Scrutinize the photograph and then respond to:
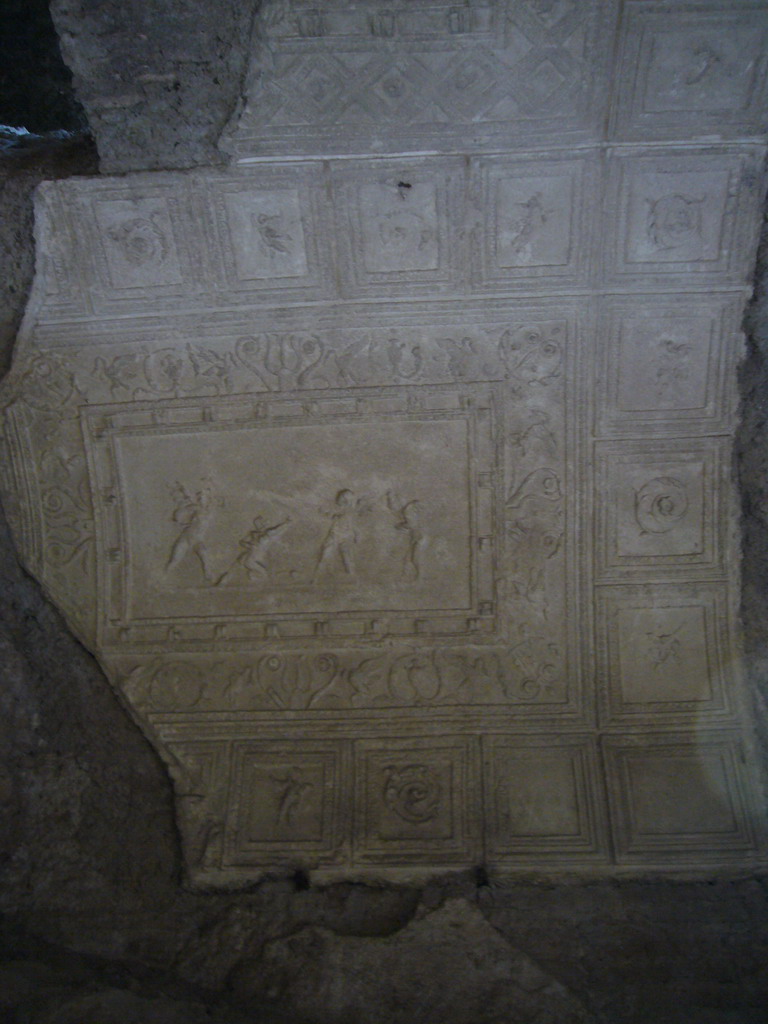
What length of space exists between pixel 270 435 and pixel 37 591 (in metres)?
1.38

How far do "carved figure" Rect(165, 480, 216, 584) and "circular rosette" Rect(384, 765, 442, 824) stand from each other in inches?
51.8

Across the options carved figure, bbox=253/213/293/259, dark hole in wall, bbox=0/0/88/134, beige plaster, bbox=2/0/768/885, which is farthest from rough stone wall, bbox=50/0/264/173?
dark hole in wall, bbox=0/0/88/134

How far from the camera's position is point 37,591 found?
379 centimetres

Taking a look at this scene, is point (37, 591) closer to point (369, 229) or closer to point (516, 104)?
point (369, 229)

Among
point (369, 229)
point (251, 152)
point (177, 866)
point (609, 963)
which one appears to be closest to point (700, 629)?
point (609, 963)

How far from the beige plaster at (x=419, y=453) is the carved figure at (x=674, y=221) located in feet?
0.04

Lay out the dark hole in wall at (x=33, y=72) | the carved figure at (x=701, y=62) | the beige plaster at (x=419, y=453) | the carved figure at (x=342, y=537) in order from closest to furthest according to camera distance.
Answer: the carved figure at (x=701, y=62) → the beige plaster at (x=419, y=453) → the carved figure at (x=342, y=537) → the dark hole in wall at (x=33, y=72)

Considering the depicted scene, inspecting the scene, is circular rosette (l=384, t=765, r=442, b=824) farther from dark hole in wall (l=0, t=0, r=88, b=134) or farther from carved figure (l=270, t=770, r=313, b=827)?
dark hole in wall (l=0, t=0, r=88, b=134)

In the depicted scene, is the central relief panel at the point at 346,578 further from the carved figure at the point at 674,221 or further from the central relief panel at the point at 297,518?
A: the carved figure at the point at 674,221

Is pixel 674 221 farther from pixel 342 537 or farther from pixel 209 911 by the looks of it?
pixel 209 911

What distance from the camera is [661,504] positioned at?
3709 millimetres

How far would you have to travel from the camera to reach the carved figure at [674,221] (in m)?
3.38

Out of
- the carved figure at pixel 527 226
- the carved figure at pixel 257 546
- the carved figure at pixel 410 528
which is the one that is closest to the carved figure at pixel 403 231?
the carved figure at pixel 527 226

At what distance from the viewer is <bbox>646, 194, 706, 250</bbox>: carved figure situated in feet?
11.1
